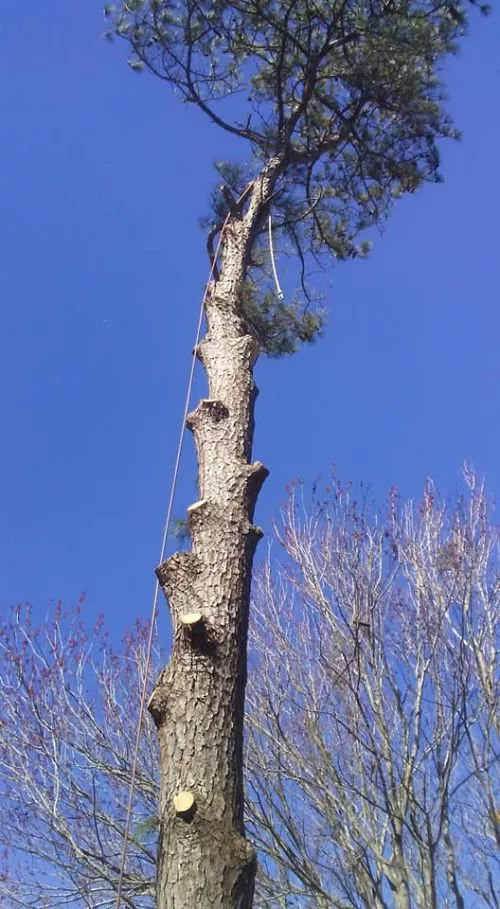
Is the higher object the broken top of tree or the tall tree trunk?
the broken top of tree

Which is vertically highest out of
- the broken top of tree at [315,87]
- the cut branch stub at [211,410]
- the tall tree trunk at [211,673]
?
the broken top of tree at [315,87]

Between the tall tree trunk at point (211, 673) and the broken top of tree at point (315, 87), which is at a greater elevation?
the broken top of tree at point (315, 87)

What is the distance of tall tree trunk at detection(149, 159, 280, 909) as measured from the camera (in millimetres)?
1871

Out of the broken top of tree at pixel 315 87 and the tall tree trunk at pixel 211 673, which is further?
the broken top of tree at pixel 315 87

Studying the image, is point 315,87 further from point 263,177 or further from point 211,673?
point 211,673

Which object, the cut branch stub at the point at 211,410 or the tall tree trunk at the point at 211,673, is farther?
the cut branch stub at the point at 211,410

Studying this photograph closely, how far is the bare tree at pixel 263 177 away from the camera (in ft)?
8.20

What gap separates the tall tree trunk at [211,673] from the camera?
1871 millimetres

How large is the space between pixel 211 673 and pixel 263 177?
3.22 m

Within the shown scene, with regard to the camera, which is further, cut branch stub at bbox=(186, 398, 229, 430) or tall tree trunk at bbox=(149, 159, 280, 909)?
cut branch stub at bbox=(186, 398, 229, 430)

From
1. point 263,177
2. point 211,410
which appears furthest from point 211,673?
point 263,177

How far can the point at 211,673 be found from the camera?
2.22 metres

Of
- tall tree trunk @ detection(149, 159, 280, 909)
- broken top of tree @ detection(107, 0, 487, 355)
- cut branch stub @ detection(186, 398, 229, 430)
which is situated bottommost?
tall tree trunk @ detection(149, 159, 280, 909)

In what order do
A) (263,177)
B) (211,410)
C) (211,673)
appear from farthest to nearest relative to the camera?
(263,177)
(211,410)
(211,673)
